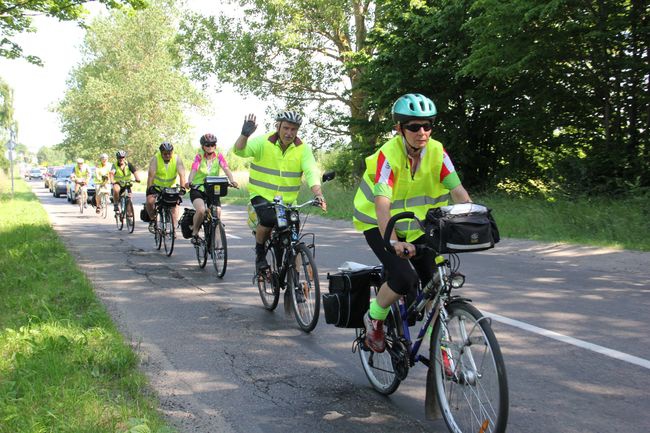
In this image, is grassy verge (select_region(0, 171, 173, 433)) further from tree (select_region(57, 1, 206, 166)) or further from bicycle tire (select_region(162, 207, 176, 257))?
tree (select_region(57, 1, 206, 166))

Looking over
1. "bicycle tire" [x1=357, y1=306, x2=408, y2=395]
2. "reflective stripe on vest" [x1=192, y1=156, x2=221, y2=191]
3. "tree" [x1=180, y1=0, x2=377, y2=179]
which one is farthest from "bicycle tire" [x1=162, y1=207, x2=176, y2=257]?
"tree" [x1=180, y1=0, x2=377, y2=179]

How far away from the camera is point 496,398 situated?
117 inches

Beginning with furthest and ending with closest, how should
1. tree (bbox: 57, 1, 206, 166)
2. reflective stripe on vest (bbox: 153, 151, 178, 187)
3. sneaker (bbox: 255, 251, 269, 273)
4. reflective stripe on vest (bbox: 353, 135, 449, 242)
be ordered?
tree (bbox: 57, 1, 206, 166) < reflective stripe on vest (bbox: 153, 151, 178, 187) < sneaker (bbox: 255, 251, 269, 273) < reflective stripe on vest (bbox: 353, 135, 449, 242)

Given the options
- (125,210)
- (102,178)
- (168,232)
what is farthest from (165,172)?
(102,178)

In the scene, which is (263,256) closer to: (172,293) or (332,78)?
(172,293)

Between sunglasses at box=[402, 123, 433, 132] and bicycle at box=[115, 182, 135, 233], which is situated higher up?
sunglasses at box=[402, 123, 433, 132]

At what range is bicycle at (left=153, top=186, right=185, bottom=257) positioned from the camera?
11055mm

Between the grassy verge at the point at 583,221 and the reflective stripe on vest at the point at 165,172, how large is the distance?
6.74 m

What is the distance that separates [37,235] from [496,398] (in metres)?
12.1

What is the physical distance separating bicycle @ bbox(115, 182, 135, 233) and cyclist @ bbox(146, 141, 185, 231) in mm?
3721

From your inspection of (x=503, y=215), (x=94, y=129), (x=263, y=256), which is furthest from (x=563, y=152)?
(x=94, y=129)

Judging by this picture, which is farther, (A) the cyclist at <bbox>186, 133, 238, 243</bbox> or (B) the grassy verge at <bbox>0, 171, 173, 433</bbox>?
(A) the cyclist at <bbox>186, 133, 238, 243</bbox>

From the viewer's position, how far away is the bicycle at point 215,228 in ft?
28.8

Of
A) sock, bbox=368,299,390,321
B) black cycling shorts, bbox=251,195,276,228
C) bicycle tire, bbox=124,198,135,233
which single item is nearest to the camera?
sock, bbox=368,299,390,321
